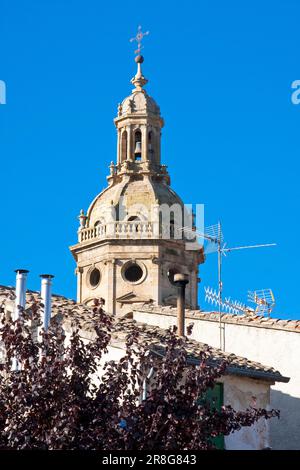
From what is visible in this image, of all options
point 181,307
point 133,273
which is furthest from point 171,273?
point 181,307

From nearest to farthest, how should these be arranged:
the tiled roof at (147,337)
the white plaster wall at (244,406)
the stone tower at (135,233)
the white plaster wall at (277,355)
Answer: the tiled roof at (147,337)
the white plaster wall at (244,406)
the white plaster wall at (277,355)
the stone tower at (135,233)

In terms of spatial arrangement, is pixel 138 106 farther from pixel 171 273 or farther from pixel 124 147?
pixel 171 273

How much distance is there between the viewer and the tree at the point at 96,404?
16.7 meters

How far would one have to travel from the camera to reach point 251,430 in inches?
1001

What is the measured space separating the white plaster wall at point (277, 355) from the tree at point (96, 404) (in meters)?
12.2

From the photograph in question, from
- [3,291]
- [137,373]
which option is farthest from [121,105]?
[137,373]

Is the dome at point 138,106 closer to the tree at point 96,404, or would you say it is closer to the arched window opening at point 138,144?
the arched window opening at point 138,144

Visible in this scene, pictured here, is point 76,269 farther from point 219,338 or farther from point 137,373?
point 137,373

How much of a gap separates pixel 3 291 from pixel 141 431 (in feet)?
36.2

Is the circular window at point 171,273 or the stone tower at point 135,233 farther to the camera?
the circular window at point 171,273

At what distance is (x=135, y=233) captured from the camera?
164 ft

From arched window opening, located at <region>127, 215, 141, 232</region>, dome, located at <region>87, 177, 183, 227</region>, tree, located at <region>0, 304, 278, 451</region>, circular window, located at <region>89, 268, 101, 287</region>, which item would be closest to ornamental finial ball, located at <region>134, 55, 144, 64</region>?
dome, located at <region>87, 177, 183, 227</region>

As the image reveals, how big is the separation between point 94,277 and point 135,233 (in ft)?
7.62

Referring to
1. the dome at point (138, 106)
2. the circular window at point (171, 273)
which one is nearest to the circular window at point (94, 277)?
the circular window at point (171, 273)
